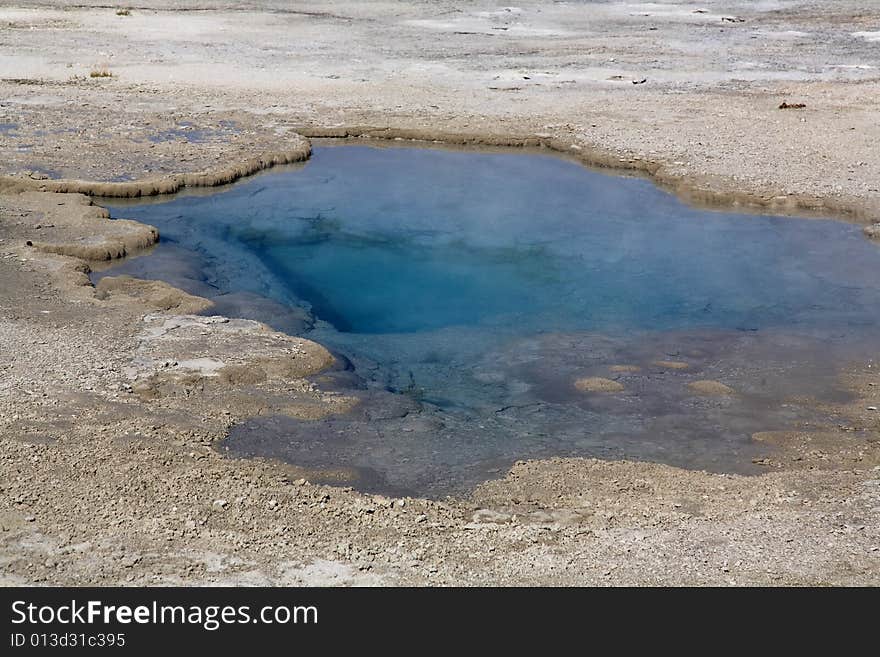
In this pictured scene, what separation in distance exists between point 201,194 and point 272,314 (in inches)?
165

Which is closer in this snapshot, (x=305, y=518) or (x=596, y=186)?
(x=305, y=518)

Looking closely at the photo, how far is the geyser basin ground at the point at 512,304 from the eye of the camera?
767cm

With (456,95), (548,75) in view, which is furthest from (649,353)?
(548,75)

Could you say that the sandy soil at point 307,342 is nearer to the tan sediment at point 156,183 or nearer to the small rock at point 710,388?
the tan sediment at point 156,183

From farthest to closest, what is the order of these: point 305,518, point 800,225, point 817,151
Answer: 1. point 817,151
2. point 800,225
3. point 305,518

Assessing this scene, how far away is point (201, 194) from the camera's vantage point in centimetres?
1363

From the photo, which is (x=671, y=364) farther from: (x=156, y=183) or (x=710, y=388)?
(x=156, y=183)

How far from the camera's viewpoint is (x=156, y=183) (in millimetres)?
13406

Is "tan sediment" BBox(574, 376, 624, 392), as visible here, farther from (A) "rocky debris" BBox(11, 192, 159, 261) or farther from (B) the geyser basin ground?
(A) "rocky debris" BBox(11, 192, 159, 261)

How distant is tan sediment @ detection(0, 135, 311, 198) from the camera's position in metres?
13.0

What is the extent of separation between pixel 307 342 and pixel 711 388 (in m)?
3.25

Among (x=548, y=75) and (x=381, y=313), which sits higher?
(x=548, y=75)

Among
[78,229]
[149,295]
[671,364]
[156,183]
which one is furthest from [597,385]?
[156,183]

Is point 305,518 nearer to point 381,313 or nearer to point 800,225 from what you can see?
point 381,313
